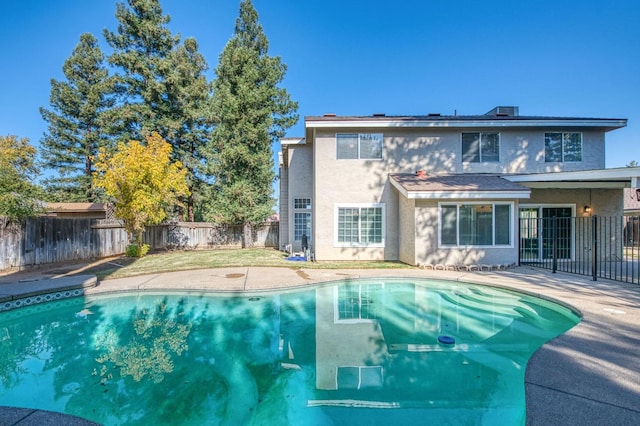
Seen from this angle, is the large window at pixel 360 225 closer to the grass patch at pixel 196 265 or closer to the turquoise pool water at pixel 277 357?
the grass patch at pixel 196 265

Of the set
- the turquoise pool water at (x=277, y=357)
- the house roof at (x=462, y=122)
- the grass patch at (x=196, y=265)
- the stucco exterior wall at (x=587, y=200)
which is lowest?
the turquoise pool water at (x=277, y=357)

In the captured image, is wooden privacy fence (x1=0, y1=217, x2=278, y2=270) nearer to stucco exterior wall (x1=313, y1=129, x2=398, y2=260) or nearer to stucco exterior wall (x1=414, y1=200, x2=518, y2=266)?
stucco exterior wall (x1=313, y1=129, x2=398, y2=260)

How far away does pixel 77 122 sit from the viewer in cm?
2611

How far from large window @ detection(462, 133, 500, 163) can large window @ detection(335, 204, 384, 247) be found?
4.64 m

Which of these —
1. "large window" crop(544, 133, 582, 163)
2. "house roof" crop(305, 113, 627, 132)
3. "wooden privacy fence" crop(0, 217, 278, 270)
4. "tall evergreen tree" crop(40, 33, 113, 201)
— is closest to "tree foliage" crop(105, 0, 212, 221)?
"tall evergreen tree" crop(40, 33, 113, 201)

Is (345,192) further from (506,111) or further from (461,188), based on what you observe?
(506,111)

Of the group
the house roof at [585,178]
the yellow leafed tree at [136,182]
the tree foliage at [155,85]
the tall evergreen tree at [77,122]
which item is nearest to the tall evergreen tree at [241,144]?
the tree foliage at [155,85]

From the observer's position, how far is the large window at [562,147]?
13.1 meters

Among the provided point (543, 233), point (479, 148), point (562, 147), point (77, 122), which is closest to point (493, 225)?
point (543, 233)

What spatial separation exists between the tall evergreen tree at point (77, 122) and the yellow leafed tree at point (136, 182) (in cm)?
1413

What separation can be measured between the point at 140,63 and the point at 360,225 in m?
20.7

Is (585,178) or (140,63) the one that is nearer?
(585,178)

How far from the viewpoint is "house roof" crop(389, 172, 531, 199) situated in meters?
10.8

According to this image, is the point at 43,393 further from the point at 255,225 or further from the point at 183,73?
the point at 183,73
